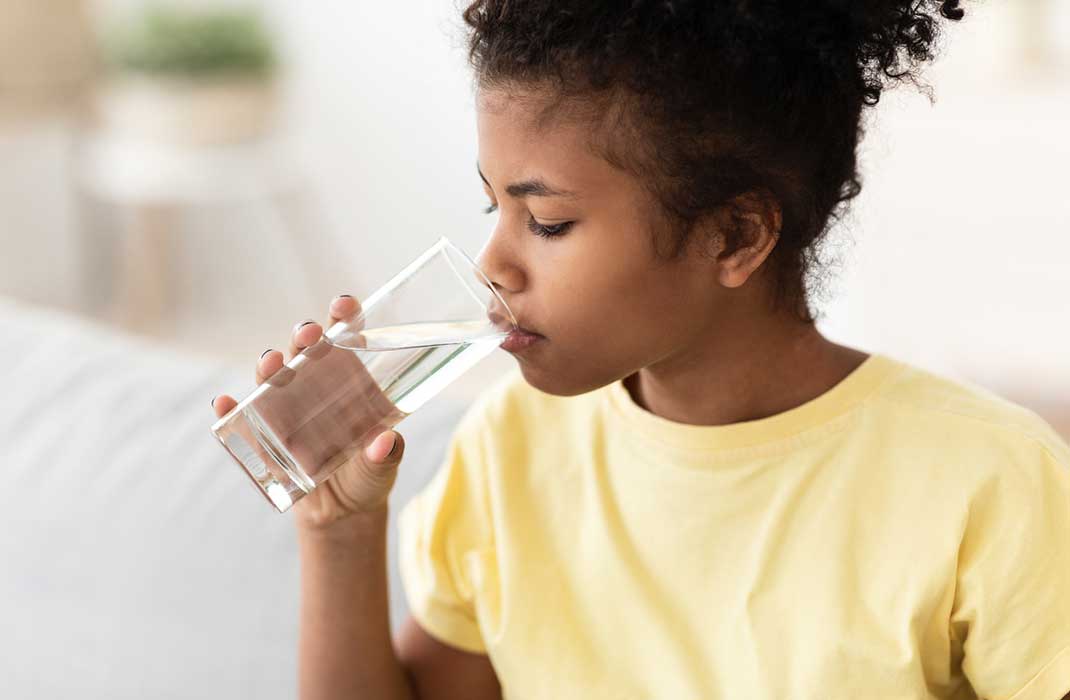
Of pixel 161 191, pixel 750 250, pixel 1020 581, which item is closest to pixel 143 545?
pixel 750 250

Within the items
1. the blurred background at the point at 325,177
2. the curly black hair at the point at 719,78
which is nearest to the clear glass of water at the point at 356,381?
the curly black hair at the point at 719,78

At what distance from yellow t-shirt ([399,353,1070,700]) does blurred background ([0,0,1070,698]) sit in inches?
6.9

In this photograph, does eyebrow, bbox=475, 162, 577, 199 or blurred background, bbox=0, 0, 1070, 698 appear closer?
eyebrow, bbox=475, 162, 577, 199

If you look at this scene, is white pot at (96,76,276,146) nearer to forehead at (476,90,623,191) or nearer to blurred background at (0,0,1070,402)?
blurred background at (0,0,1070,402)

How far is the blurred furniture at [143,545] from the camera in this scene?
1.31 metres

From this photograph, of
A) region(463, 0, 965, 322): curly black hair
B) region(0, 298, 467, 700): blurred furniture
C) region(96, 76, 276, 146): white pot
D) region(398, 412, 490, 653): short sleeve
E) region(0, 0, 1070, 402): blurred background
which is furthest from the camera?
region(96, 76, 276, 146): white pot

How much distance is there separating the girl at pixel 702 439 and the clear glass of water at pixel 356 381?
0.02m

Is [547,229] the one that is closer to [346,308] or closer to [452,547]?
[346,308]

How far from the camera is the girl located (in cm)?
94

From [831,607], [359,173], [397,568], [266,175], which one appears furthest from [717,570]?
[359,173]

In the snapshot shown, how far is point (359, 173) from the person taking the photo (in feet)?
14.2

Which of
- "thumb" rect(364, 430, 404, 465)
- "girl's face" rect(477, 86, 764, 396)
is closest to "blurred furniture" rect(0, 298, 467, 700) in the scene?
"thumb" rect(364, 430, 404, 465)

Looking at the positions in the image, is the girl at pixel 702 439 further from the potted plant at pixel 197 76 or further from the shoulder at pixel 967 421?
the potted plant at pixel 197 76

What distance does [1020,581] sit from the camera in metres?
0.93
